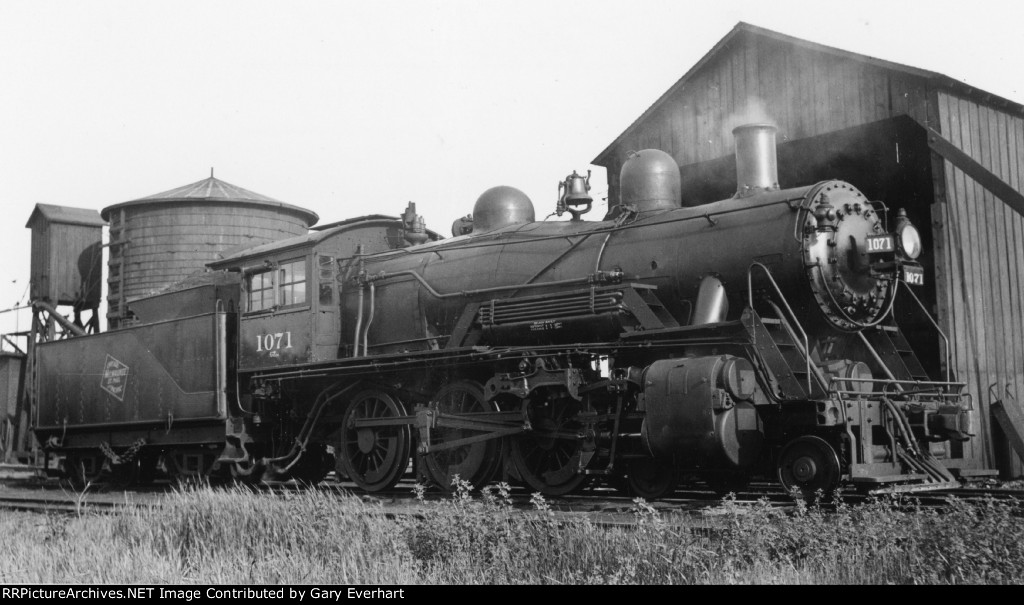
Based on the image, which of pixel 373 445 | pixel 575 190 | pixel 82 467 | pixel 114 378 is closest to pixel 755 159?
pixel 575 190

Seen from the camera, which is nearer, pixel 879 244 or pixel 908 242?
pixel 879 244

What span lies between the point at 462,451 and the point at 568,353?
6.15 ft

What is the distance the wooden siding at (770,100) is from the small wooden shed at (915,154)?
0.02 meters

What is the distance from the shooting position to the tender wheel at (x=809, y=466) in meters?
7.99

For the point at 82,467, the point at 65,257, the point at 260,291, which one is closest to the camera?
the point at 260,291

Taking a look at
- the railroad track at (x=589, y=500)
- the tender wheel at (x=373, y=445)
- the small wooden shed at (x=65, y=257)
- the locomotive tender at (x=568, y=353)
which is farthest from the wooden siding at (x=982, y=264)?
the small wooden shed at (x=65, y=257)

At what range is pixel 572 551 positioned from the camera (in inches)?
238

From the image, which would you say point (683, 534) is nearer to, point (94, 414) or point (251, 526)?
point (251, 526)

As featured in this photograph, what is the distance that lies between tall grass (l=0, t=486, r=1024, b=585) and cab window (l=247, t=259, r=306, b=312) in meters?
4.90

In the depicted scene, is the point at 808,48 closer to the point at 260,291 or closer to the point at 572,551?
the point at 260,291

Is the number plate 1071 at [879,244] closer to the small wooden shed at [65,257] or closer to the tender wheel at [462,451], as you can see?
the tender wheel at [462,451]

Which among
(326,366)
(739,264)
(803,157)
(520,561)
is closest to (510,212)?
(326,366)

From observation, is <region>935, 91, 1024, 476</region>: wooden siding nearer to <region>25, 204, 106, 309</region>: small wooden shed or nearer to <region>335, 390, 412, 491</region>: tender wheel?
<region>335, 390, 412, 491</region>: tender wheel

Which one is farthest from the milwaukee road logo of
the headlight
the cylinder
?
the headlight
